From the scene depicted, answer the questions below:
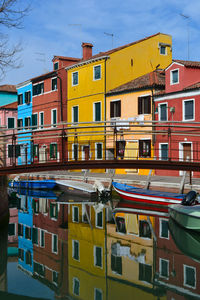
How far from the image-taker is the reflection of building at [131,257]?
1024 cm

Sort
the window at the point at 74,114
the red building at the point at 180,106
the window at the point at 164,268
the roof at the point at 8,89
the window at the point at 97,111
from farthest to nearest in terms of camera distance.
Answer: the roof at the point at 8,89, the window at the point at 74,114, the window at the point at 97,111, the red building at the point at 180,106, the window at the point at 164,268

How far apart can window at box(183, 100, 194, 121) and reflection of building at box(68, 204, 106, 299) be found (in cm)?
873

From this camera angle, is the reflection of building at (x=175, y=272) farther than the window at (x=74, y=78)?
No

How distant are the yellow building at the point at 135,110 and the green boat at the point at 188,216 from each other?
33.7ft

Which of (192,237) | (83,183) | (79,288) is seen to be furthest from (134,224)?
(83,183)

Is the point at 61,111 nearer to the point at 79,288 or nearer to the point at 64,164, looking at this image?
the point at 64,164

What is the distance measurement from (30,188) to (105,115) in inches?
338

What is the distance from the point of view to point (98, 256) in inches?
521

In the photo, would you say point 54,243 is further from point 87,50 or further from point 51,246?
point 87,50

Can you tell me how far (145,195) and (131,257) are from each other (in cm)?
940

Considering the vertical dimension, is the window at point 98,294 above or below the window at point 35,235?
below

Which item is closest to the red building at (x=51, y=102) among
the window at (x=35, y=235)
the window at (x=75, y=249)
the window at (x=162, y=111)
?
the window at (x=162, y=111)

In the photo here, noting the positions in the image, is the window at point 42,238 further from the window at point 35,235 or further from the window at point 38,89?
the window at point 38,89

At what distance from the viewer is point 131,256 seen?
42.5 feet
